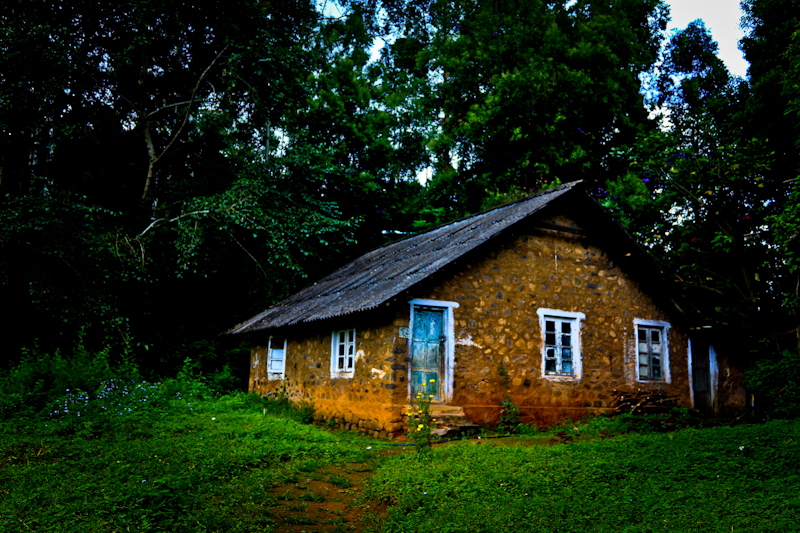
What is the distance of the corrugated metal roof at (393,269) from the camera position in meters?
11.2

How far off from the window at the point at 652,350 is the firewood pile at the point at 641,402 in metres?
0.49

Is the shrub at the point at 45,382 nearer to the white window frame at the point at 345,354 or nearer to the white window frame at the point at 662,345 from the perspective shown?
the white window frame at the point at 345,354


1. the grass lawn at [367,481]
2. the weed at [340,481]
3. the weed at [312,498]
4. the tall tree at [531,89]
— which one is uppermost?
the tall tree at [531,89]

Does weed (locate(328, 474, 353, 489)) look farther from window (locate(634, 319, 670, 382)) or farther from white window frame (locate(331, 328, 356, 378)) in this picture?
window (locate(634, 319, 670, 382))

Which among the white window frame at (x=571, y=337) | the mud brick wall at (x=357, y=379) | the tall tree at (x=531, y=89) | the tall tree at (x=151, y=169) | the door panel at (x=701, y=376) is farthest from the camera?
the tall tree at (x=531, y=89)

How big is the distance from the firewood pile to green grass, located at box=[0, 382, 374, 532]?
19.3 feet

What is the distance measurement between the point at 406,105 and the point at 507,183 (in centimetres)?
568

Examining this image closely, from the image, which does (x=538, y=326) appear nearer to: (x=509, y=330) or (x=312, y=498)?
(x=509, y=330)

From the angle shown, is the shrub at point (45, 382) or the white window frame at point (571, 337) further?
the white window frame at point (571, 337)

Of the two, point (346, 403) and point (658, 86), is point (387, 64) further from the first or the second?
point (346, 403)

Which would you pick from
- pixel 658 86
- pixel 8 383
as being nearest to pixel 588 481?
pixel 8 383

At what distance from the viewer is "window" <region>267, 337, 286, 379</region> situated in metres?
15.5

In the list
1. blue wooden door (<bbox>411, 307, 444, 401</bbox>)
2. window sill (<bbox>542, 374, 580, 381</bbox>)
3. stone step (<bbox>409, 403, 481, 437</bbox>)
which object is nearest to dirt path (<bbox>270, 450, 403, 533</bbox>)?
stone step (<bbox>409, 403, 481, 437</bbox>)

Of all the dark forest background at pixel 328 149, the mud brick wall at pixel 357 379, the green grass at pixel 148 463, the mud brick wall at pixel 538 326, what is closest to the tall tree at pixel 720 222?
the dark forest background at pixel 328 149
